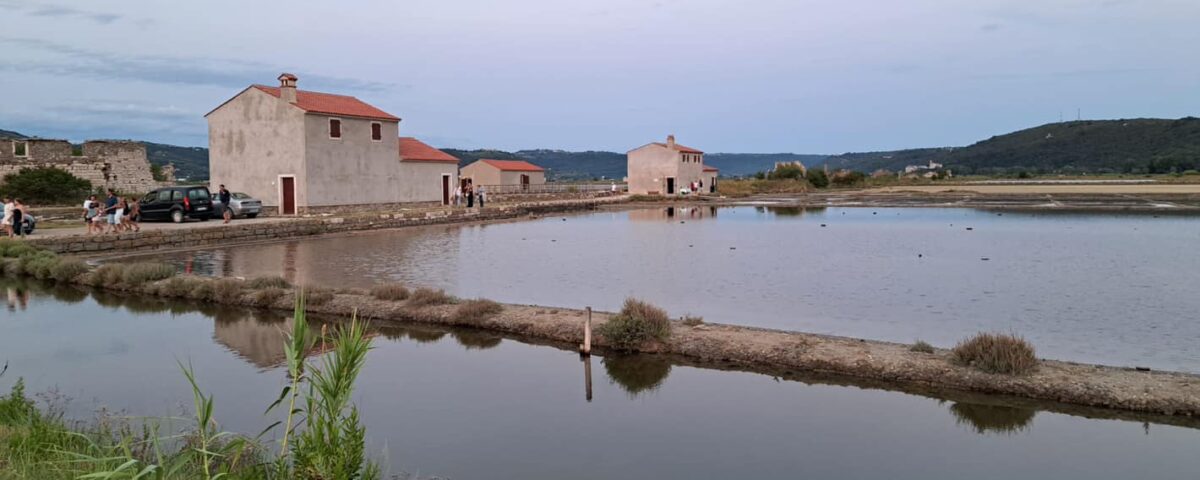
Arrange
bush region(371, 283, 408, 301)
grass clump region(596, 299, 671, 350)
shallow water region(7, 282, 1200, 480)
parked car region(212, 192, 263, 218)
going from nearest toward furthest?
shallow water region(7, 282, 1200, 480) → grass clump region(596, 299, 671, 350) → bush region(371, 283, 408, 301) → parked car region(212, 192, 263, 218)

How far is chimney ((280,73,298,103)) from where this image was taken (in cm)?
3209

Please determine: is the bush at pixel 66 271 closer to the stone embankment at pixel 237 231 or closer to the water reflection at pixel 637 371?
the stone embankment at pixel 237 231

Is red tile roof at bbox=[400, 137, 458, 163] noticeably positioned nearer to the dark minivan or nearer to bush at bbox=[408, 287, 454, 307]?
the dark minivan

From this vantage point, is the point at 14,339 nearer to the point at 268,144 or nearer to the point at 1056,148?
the point at 268,144

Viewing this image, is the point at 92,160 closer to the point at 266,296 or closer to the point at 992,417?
the point at 266,296

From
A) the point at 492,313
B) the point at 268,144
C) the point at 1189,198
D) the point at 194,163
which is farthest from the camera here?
the point at 194,163

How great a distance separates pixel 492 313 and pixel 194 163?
95458 millimetres

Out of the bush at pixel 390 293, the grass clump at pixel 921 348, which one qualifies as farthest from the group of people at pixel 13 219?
the grass clump at pixel 921 348

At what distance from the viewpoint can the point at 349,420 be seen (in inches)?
195

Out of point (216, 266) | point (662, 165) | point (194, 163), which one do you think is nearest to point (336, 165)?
point (216, 266)

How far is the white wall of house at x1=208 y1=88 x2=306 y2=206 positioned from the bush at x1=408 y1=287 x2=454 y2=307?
20793 mm

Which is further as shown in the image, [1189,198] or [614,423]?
[1189,198]

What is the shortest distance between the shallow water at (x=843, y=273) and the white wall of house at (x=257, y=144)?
6185 millimetres

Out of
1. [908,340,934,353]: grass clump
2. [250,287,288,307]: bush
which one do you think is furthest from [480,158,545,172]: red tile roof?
[908,340,934,353]: grass clump
